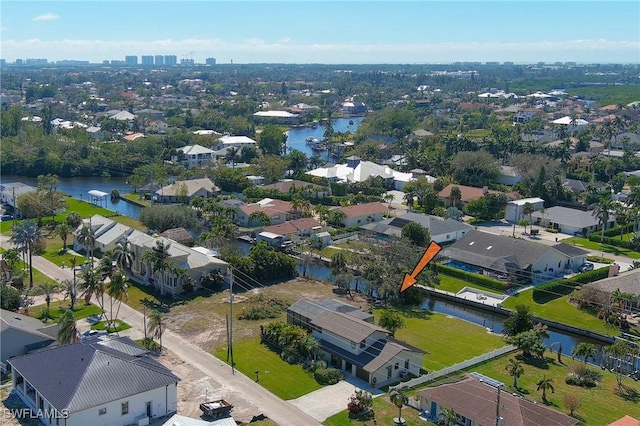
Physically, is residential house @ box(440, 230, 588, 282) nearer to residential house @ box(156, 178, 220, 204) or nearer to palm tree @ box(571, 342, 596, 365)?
palm tree @ box(571, 342, 596, 365)

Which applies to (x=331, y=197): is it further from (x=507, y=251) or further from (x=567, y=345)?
(x=567, y=345)

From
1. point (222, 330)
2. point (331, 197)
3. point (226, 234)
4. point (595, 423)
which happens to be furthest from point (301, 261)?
point (595, 423)

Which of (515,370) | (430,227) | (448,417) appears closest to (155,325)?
(448,417)

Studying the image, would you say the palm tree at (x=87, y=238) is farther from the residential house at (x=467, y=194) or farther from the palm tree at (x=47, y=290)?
the residential house at (x=467, y=194)

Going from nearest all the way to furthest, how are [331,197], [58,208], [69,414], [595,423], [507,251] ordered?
1. [69,414]
2. [595,423]
3. [507,251]
4. [58,208]
5. [331,197]

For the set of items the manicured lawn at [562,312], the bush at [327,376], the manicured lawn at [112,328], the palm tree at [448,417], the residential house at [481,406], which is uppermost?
the residential house at [481,406]

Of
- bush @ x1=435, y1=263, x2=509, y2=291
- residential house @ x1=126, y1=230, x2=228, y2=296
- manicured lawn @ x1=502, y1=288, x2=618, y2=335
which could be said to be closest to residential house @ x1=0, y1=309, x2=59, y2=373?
residential house @ x1=126, y1=230, x2=228, y2=296

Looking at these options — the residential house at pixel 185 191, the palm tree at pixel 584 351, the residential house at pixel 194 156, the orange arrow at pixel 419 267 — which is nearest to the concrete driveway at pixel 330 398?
the palm tree at pixel 584 351
